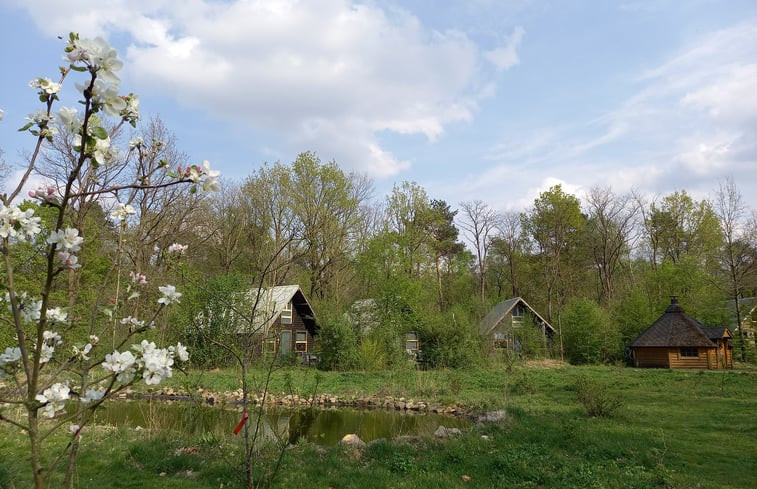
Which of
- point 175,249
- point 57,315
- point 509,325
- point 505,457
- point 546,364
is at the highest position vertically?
point 175,249

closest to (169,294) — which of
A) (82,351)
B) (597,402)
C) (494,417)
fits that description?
(82,351)

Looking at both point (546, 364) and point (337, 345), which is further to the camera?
point (546, 364)

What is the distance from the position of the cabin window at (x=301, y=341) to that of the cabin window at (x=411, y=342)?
310 inches

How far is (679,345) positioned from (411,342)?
15256mm

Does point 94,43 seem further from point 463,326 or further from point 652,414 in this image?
point 463,326

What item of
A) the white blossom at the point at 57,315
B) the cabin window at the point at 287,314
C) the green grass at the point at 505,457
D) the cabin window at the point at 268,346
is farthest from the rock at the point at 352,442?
the cabin window at the point at 287,314

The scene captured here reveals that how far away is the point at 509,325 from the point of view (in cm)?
3166

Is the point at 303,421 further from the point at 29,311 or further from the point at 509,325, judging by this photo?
the point at 509,325

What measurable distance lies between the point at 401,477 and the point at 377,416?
824 centimetres

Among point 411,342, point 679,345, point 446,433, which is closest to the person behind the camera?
point 446,433

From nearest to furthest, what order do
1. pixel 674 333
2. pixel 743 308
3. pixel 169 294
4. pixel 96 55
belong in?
pixel 96 55, pixel 169 294, pixel 674 333, pixel 743 308

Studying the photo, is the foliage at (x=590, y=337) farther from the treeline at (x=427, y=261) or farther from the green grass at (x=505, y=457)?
the green grass at (x=505, y=457)

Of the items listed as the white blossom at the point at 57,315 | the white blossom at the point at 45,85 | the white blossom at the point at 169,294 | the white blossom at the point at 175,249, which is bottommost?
the white blossom at the point at 57,315

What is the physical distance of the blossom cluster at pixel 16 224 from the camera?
76.8 inches
